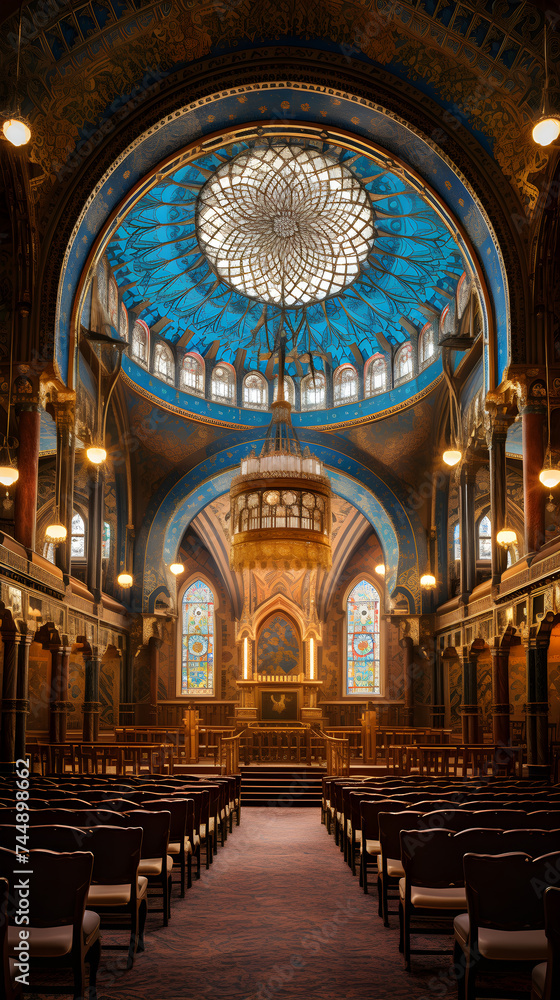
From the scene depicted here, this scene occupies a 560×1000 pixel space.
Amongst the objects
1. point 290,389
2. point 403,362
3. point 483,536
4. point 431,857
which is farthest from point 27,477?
point 483,536

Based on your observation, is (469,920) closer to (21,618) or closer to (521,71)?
(21,618)

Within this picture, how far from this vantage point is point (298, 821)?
15.3 metres

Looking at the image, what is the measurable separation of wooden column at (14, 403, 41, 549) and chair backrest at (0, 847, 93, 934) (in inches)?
440

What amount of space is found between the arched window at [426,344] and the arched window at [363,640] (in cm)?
1237

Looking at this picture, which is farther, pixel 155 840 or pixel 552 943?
pixel 155 840

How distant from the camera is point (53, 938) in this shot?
452 cm

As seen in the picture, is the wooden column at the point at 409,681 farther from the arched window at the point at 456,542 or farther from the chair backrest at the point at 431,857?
the chair backrest at the point at 431,857

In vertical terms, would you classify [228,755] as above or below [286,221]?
below

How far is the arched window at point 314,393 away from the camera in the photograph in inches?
1151

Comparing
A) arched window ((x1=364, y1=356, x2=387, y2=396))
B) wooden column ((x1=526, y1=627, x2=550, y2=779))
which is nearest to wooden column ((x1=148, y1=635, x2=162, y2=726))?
arched window ((x1=364, y1=356, x2=387, y2=396))

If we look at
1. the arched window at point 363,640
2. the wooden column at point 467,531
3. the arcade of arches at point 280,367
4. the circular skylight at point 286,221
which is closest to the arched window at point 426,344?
the arcade of arches at point 280,367

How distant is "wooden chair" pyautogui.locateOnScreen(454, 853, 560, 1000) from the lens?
4469mm

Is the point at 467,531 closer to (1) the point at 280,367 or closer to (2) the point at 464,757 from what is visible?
(1) the point at 280,367

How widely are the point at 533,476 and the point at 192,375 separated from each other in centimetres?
1580
